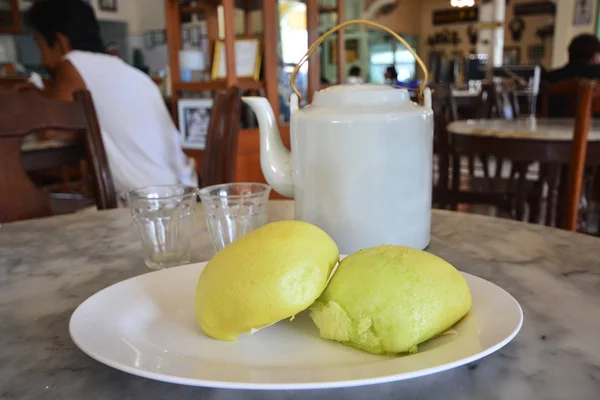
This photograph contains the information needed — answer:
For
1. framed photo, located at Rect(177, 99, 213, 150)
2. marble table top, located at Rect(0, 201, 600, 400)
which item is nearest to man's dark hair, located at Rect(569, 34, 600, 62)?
framed photo, located at Rect(177, 99, 213, 150)

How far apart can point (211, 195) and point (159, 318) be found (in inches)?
8.0

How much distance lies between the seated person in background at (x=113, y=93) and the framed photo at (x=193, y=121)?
1.30 ft

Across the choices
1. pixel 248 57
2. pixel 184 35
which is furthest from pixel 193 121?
pixel 184 35

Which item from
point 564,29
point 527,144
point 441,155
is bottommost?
point 441,155

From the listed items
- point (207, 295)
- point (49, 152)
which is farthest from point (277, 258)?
point (49, 152)

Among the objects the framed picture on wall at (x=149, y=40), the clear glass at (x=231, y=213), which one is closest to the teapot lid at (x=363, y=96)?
the clear glass at (x=231, y=213)

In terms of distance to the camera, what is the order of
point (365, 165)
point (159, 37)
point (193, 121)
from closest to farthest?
point (365, 165) < point (193, 121) < point (159, 37)

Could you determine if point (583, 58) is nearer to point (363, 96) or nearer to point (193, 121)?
point (193, 121)

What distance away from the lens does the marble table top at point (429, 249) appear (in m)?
0.29

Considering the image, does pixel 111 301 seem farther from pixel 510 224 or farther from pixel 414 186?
pixel 510 224

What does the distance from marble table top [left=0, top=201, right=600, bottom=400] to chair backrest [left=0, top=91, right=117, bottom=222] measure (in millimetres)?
255

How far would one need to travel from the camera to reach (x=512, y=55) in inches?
335

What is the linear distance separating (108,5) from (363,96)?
5.76m

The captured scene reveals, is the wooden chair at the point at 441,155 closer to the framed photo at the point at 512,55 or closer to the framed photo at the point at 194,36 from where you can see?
the framed photo at the point at 194,36
